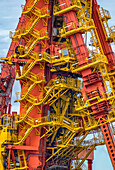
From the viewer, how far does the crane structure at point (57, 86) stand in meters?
45.4

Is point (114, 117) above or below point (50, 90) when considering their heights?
below

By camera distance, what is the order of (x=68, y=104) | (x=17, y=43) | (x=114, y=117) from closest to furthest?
(x=114, y=117), (x=68, y=104), (x=17, y=43)

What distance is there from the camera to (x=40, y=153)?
156 feet

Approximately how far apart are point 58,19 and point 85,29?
24.5ft

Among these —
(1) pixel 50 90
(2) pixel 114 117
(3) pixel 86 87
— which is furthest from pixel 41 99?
(2) pixel 114 117

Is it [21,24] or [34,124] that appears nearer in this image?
[34,124]

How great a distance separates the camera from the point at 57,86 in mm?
47625

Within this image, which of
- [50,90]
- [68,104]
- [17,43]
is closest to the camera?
[50,90]

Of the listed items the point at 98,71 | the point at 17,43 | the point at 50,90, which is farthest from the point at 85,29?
the point at 17,43

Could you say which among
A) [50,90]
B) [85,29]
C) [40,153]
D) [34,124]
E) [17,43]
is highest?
[17,43]

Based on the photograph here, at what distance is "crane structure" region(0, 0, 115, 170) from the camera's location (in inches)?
1786

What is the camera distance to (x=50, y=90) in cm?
4756

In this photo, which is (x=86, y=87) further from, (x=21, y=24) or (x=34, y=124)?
(x=21, y=24)

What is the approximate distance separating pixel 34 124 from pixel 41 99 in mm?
2946
